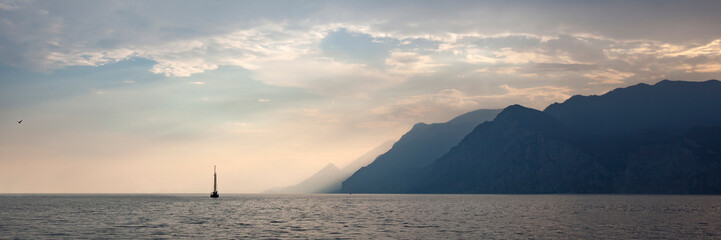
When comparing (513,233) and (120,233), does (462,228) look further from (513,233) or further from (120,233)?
(120,233)

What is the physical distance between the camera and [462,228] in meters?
80.2

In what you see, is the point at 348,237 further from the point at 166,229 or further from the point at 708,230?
the point at 708,230

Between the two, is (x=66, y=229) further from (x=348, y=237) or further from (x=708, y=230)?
(x=708, y=230)

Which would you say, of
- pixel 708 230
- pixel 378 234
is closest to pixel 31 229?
pixel 378 234

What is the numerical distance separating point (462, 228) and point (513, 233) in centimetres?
975

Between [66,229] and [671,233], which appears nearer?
[671,233]

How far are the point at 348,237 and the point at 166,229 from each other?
28.2m

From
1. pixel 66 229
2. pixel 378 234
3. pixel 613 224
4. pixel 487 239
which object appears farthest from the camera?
pixel 613 224

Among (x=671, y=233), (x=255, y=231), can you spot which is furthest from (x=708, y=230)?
(x=255, y=231)

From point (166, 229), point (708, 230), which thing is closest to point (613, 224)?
point (708, 230)

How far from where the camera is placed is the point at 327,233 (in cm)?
7231

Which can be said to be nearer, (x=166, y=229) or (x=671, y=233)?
(x=671, y=233)

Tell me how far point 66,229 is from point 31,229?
5.12 metres

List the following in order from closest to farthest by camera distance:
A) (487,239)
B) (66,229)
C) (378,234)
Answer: (487,239)
(378,234)
(66,229)
